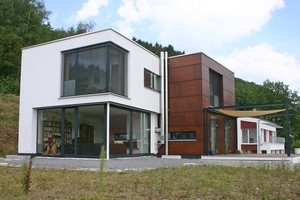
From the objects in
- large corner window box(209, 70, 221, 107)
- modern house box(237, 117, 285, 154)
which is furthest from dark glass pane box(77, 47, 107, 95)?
modern house box(237, 117, 285, 154)

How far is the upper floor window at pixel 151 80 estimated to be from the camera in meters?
15.9

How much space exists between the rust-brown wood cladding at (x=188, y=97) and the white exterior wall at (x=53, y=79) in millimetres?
1616

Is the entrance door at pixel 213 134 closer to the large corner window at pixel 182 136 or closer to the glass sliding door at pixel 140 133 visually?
the large corner window at pixel 182 136

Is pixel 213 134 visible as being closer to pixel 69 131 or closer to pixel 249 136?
pixel 69 131

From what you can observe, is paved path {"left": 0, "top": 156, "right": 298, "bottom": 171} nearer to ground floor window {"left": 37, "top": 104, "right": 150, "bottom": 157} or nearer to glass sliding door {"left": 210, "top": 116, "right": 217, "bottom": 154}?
ground floor window {"left": 37, "top": 104, "right": 150, "bottom": 157}

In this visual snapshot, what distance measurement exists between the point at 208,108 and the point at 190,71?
2.09 m

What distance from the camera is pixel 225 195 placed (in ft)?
17.2

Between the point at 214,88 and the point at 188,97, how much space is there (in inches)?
95.0

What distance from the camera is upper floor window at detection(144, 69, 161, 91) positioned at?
15.9m

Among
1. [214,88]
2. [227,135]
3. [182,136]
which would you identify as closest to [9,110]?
[182,136]

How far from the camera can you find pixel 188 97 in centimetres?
1628

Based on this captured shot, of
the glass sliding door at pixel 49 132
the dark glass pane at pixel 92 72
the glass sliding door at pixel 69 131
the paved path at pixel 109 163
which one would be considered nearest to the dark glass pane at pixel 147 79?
the dark glass pane at pixel 92 72

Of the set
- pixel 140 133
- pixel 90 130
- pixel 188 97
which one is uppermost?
pixel 188 97

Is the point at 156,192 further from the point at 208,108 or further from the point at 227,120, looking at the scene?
the point at 227,120
